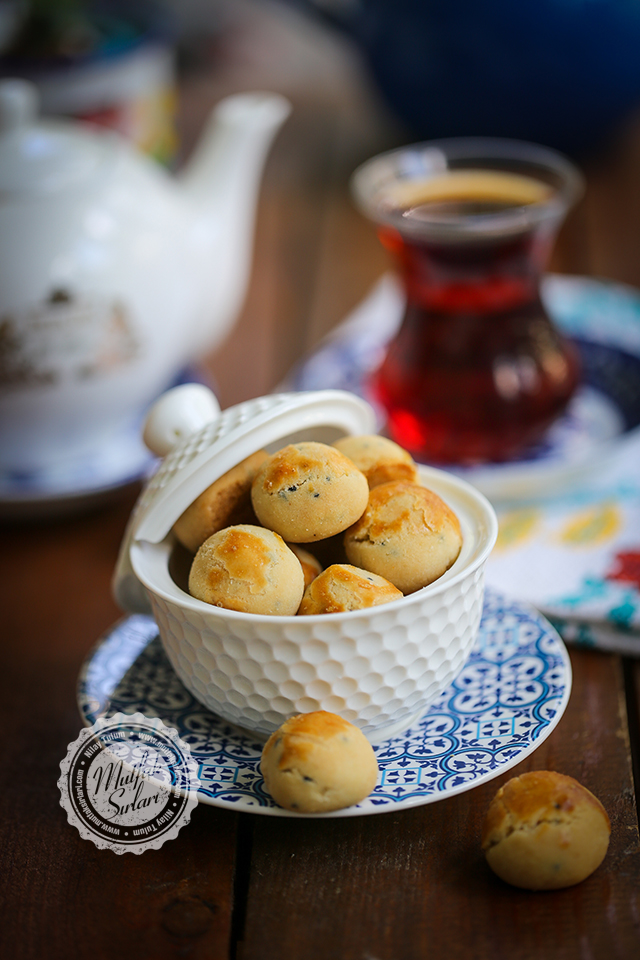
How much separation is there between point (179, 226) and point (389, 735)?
46 cm

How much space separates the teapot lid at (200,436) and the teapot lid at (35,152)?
26 cm

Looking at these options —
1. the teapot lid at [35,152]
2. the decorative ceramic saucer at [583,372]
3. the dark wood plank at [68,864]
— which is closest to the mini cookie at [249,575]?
the dark wood plank at [68,864]

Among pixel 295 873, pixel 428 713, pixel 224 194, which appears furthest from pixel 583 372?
pixel 295 873

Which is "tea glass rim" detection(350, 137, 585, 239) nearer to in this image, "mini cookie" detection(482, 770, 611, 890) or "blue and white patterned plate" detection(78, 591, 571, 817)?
"blue and white patterned plate" detection(78, 591, 571, 817)

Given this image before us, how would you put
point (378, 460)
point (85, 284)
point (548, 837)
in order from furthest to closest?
point (85, 284), point (378, 460), point (548, 837)

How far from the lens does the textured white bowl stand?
1.36 feet

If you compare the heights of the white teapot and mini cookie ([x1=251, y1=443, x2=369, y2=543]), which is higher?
mini cookie ([x1=251, y1=443, x2=369, y2=543])

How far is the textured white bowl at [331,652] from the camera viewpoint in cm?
42

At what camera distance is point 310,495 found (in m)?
0.44

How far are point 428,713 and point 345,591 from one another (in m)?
0.09

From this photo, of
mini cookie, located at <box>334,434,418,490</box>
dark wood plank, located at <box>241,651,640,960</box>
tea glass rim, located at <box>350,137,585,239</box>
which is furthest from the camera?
tea glass rim, located at <box>350,137,585,239</box>

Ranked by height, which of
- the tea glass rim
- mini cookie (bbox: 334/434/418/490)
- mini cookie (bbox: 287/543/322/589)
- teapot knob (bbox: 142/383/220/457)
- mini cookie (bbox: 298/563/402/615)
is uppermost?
the tea glass rim

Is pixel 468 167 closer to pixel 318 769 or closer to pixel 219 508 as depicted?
pixel 219 508

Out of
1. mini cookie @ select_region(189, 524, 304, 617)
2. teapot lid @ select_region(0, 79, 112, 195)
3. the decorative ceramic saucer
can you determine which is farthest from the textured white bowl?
teapot lid @ select_region(0, 79, 112, 195)
